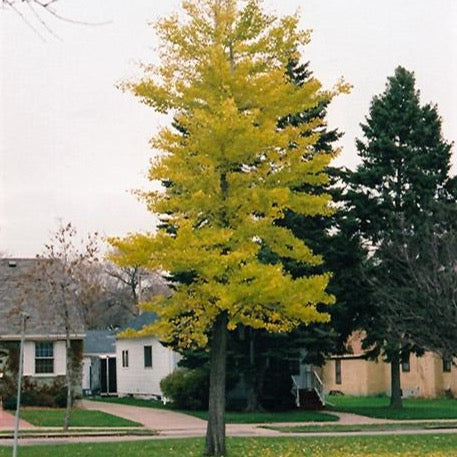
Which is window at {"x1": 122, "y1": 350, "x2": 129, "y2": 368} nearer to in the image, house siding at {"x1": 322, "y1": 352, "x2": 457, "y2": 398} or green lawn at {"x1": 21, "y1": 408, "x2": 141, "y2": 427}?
house siding at {"x1": 322, "y1": 352, "x2": 457, "y2": 398}

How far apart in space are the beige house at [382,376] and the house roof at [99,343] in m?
12.7

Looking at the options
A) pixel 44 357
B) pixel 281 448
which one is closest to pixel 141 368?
pixel 44 357

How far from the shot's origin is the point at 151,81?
77.4 feet

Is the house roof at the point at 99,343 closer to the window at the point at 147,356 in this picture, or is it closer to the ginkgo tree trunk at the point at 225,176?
the window at the point at 147,356

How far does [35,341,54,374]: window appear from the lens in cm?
4122

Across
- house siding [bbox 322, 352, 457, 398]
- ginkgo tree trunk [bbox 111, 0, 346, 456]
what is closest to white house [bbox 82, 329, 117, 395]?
house siding [bbox 322, 352, 457, 398]

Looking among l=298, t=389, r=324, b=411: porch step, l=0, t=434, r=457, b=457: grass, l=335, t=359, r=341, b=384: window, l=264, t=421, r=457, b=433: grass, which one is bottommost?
l=0, t=434, r=457, b=457: grass

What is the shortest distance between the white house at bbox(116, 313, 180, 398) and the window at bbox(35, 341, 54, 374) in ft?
17.7

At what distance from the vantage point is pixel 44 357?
41375mm

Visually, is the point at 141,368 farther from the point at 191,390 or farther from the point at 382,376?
the point at 382,376

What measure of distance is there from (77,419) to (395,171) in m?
16.3

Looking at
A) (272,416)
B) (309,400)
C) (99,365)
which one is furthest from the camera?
(99,365)

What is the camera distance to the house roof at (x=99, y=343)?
6066cm

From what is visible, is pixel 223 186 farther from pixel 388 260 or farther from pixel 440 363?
pixel 440 363
